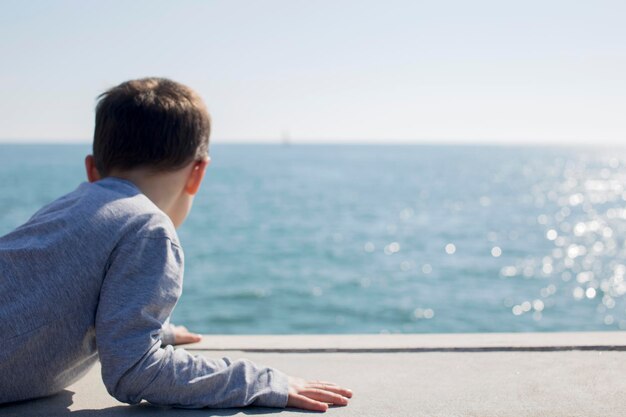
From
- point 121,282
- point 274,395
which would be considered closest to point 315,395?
point 274,395

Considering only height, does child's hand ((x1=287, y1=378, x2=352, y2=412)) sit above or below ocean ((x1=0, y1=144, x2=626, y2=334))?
above

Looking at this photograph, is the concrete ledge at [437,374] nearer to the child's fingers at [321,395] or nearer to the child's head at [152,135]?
the child's fingers at [321,395]

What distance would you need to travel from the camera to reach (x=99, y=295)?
2.26 meters

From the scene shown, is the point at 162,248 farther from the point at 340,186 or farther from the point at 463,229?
the point at 340,186

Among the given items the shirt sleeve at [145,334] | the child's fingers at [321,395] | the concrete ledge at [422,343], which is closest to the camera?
the shirt sleeve at [145,334]

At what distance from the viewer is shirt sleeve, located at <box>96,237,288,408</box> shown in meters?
2.16

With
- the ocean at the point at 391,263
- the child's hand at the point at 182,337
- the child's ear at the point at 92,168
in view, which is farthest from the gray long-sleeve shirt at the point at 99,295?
the ocean at the point at 391,263

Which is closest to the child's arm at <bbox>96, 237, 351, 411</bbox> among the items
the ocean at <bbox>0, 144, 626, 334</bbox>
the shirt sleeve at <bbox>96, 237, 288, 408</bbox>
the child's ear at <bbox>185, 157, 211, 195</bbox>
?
the shirt sleeve at <bbox>96, 237, 288, 408</bbox>

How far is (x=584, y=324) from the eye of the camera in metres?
15.1

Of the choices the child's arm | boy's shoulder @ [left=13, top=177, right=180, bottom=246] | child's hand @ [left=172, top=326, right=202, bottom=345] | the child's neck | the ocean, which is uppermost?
the child's neck

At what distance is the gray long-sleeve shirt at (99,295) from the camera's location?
218 cm

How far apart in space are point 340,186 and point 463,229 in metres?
23.6

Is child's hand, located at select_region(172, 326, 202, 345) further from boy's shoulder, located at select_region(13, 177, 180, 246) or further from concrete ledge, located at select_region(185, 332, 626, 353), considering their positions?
boy's shoulder, located at select_region(13, 177, 180, 246)

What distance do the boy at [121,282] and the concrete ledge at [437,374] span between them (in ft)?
0.40
